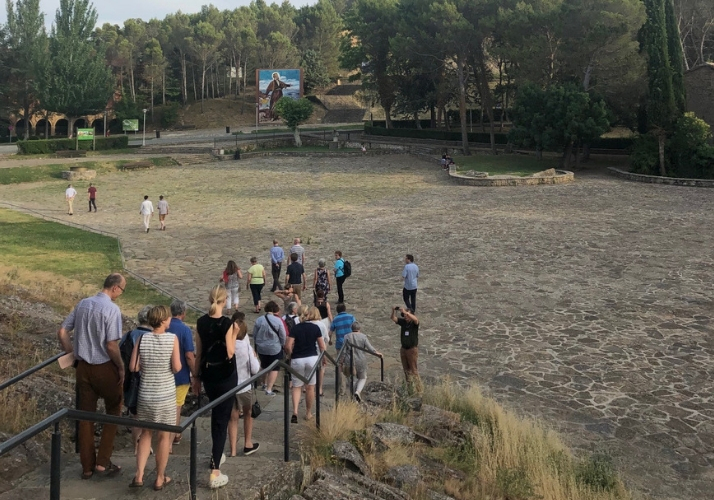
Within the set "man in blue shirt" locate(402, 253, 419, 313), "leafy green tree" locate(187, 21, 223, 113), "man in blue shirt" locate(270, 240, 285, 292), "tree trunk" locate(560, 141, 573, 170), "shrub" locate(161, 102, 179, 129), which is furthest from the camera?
"leafy green tree" locate(187, 21, 223, 113)

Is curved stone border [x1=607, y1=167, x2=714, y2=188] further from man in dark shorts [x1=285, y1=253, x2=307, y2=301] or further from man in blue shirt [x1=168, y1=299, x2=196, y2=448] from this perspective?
man in blue shirt [x1=168, y1=299, x2=196, y2=448]

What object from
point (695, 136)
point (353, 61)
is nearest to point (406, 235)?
point (695, 136)

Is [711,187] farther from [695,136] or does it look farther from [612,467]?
[612,467]

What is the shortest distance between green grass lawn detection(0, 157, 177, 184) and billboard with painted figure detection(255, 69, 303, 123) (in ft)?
68.9

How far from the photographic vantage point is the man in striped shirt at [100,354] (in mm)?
4832

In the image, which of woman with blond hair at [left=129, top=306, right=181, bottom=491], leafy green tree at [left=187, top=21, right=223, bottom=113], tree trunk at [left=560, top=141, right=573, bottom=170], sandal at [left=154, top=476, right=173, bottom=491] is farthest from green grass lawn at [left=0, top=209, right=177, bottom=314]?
leafy green tree at [left=187, top=21, right=223, bottom=113]

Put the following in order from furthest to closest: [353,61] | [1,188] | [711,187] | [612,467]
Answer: [353,61] < [1,188] < [711,187] < [612,467]

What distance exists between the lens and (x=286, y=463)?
5.11 metres

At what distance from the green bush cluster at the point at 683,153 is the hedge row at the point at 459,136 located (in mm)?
6134

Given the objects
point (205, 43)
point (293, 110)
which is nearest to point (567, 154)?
point (293, 110)

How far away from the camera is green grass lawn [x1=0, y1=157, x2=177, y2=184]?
35594 mm

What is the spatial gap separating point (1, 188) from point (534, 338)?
1215 inches

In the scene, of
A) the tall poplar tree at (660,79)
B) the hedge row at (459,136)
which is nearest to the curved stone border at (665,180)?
the tall poplar tree at (660,79)

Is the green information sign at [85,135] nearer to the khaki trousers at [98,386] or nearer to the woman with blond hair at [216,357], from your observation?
the khaki trousers at [98,386]
